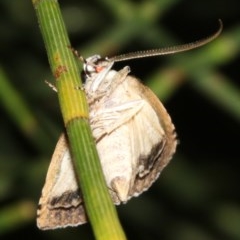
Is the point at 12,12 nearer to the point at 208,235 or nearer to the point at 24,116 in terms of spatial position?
the point at 24,116

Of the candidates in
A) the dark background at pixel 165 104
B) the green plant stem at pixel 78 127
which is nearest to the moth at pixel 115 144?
the green plant stem at pixel 78 127

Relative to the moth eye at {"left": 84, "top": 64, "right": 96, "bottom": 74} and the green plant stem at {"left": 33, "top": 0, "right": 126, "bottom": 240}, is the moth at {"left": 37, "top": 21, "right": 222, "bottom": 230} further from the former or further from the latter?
the green plant stem at {"left": 33, "top": 0, "right": 126, "bottom": 240}

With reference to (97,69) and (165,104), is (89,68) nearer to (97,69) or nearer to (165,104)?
(97,69)

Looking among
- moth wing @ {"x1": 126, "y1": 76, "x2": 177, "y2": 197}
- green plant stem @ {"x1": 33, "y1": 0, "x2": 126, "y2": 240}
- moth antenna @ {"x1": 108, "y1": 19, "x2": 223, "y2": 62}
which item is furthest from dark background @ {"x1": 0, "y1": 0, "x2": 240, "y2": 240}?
green plant stem @ {"x1": 33, "y1": 0, "x2": 126, "y2": 240}

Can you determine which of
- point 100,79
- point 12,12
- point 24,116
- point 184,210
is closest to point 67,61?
point 100,79

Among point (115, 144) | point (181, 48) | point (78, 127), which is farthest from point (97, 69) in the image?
point (78, 127)

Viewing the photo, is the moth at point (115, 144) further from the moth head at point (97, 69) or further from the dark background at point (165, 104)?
the dark background at point (165, 104)
